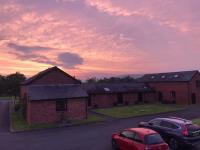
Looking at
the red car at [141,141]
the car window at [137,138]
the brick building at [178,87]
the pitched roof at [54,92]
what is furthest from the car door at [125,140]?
the brick building at [178,87]

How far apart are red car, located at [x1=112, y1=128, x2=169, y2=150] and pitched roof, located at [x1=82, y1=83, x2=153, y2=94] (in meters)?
31.7

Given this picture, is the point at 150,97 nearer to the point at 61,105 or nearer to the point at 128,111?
the point at 128,111

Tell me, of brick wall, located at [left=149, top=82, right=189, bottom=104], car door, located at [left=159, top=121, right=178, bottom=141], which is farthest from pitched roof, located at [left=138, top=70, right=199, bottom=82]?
car door, located at [left=159, top=121, right=178, bottom=141]

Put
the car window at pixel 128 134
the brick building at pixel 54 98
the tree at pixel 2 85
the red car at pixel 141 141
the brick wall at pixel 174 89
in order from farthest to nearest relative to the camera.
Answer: the tree at pixel 2 85
the brick wall at pixel 174 89
the brick building at pixel 54 98
the car window at pixel 128 134
the red car at pixel 141 141

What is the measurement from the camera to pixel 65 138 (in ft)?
78.2

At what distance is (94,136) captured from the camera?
24.3 m

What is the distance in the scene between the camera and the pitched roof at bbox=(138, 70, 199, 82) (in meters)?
53.4

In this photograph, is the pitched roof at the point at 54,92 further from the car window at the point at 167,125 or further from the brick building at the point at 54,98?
the car window at the point at 167,125

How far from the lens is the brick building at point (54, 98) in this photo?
3275 centimetres

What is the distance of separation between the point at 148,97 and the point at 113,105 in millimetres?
9449

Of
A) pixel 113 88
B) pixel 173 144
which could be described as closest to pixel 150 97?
pixel 113 88

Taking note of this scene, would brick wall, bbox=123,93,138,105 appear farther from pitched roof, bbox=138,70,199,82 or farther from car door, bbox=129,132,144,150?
car door, bbox=129,132,144,150

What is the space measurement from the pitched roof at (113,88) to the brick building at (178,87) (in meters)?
2.46

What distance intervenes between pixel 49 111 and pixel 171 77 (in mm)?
31765
